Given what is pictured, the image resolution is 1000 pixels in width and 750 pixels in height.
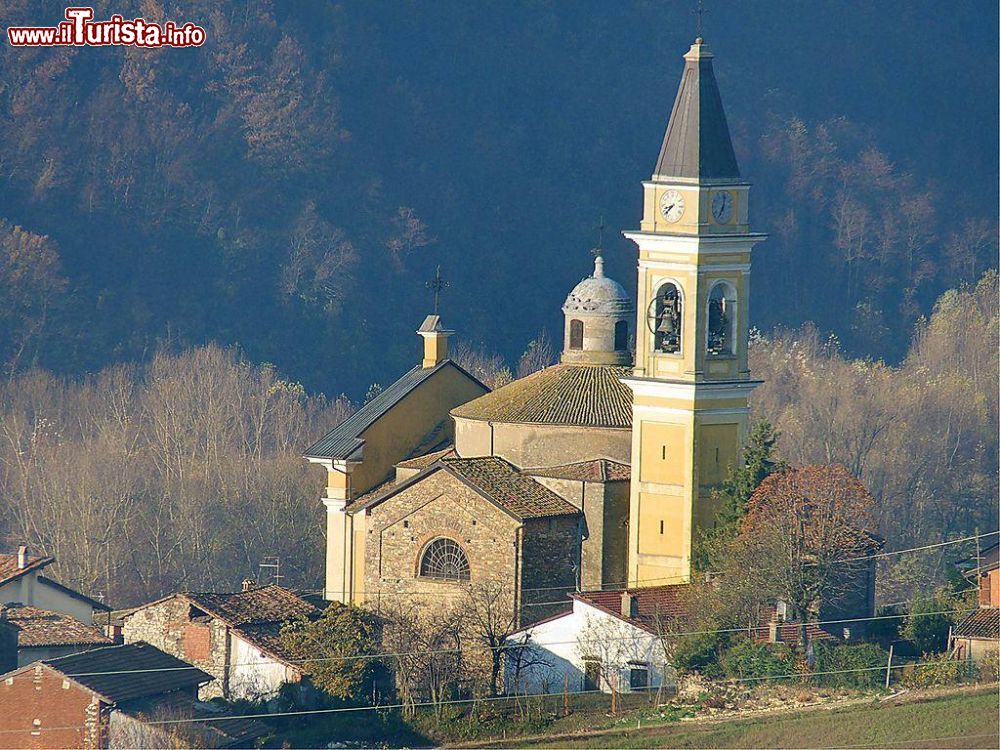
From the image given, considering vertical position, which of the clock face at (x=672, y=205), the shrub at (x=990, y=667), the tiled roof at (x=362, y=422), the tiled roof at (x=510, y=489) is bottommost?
the shrub at (x=990, y=667)

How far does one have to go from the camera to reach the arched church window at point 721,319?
154ft

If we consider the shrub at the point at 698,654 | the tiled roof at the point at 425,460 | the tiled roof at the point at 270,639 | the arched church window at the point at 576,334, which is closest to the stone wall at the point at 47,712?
the tiled roof at the point at 270,639

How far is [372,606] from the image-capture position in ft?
156

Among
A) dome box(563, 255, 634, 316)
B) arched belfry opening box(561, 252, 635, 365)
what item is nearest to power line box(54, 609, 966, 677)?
arched belfry opening box(561, 252, 635, 365)

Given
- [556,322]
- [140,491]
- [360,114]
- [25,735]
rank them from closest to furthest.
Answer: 1. [25,735]
2. [140,491]
3. [556,322]
4. [360,114]

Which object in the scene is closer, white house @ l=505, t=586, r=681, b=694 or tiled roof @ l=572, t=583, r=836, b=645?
tiled roof @ l=572, t=583, r=836, b=645

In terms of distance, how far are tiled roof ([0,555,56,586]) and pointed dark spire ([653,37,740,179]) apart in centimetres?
1355

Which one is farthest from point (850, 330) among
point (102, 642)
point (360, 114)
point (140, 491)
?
point (102, 642)

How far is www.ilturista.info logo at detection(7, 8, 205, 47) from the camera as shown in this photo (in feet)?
337

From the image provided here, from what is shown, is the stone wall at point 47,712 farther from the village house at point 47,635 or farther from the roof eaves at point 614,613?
the roof eaves at point 614,613

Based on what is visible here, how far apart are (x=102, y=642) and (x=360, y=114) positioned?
7703 cm

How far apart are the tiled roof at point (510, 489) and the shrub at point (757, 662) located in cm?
381

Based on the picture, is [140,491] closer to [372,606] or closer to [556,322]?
[372,606]

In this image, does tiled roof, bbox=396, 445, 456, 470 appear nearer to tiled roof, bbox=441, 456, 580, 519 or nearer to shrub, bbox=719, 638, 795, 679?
tiled roof, bbox=441, 456, 580, 519
